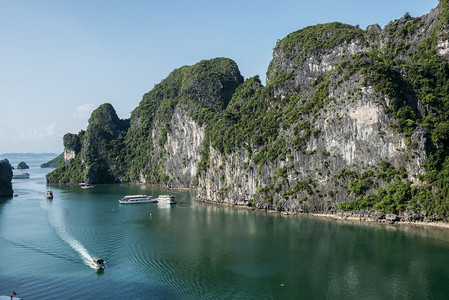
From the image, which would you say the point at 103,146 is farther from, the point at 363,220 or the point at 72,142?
the point at 363,220

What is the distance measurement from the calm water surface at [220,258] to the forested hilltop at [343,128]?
5625 millimetres

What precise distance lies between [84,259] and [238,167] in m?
39.8

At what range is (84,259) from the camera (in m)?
35.2

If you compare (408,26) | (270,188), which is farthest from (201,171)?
(408,26)

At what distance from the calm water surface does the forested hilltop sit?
18.5 ft

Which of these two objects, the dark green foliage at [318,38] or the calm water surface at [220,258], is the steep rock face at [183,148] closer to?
the dark green foliage at [318,38]

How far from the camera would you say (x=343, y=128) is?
5472 centimetres

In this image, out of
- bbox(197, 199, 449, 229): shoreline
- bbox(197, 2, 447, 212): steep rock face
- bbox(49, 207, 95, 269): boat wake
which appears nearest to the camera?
bbox(49, 207, 95, 269): boat wake

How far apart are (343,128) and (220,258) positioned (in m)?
31.0

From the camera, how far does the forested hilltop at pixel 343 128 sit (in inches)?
1895

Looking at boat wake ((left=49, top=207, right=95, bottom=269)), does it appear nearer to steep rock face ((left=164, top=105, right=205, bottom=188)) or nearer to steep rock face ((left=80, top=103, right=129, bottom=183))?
steep rock face ((left=164, top=105, right=205, bottom=188))

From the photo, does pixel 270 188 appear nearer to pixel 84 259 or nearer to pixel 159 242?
pixel 159 242

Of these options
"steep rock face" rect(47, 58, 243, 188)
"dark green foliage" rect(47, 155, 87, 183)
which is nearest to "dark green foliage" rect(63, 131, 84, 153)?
"steep rock face" rect(47, 58, 243, 188)

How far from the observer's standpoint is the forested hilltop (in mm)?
48125
